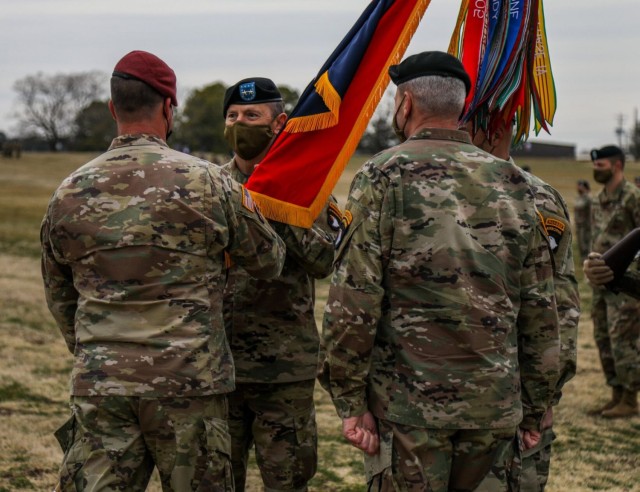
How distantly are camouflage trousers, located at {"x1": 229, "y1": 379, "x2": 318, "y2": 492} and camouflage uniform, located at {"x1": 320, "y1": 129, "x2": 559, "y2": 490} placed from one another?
1019 millimetres

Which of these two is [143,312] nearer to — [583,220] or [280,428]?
[280,428]

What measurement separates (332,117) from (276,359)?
121 centimetres

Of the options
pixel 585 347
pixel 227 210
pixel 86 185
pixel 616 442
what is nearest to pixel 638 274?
pixel 616 442

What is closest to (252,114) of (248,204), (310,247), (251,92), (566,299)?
(251,92)

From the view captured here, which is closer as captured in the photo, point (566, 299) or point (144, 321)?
point (144, 321)

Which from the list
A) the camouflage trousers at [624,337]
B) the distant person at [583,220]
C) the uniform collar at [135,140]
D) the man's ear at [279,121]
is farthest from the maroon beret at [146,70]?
the distant person at [583,220]

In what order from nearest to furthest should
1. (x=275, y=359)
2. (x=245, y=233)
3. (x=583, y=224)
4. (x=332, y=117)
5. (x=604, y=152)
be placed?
1. (x=245, y=233)
2. (x=332, y=117)
3. (x=275, y=359)
4. (x=604, y=152)
5. (x=583, y=224)

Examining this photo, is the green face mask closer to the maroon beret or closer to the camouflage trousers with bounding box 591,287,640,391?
the maroon beret

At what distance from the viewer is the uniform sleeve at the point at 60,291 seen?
356 centimetres

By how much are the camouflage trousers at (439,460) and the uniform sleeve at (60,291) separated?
4.34ft

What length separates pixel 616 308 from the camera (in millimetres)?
7727

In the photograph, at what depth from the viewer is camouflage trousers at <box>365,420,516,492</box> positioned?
329 cm

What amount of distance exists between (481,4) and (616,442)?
4086 millimetres

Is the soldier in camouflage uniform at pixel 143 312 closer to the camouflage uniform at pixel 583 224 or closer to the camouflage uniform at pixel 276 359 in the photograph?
the camouflage uniform at pixel 276 359
